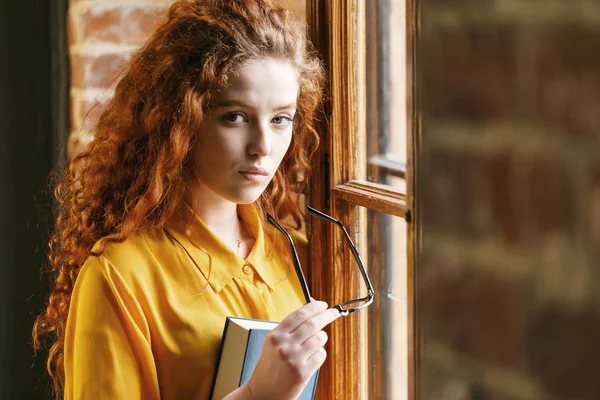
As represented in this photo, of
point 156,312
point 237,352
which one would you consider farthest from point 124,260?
point 237,352

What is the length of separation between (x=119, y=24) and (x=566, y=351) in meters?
1.20

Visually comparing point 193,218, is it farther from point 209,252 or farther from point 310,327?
point 310,327

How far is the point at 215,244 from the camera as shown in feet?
3.31

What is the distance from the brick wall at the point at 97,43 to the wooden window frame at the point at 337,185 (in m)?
0.48

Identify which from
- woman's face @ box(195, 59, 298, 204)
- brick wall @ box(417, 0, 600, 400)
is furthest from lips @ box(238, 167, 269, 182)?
brick wall @ box(417, 0, 600, 400)

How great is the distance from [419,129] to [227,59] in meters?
0.49

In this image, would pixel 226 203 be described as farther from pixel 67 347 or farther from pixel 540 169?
pixel 540 169

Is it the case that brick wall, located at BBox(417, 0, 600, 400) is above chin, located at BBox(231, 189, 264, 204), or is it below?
above

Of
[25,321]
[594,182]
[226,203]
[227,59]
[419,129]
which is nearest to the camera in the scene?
[594,182]

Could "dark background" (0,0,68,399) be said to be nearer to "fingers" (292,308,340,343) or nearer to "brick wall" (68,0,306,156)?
"brick wall" (68,0,306,156)

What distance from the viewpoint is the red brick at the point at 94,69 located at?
1404 mm

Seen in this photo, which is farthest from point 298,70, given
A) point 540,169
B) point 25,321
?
point 25,321

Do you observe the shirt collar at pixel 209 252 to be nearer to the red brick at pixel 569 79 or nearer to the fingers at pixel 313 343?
the fingers at pixel 313 343

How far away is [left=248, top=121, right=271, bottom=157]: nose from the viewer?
912 mm
